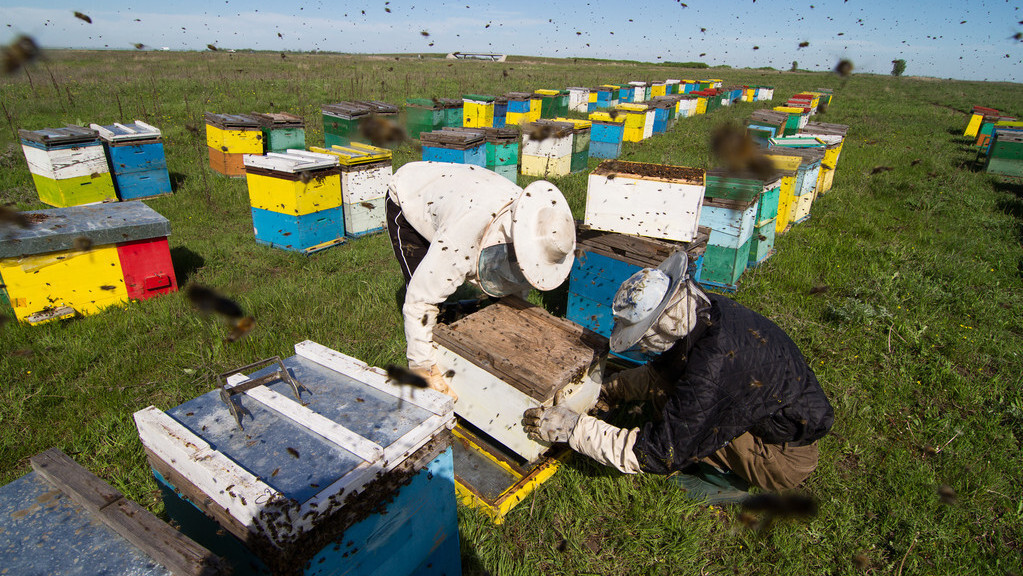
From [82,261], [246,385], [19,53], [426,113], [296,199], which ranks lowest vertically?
[82,261]

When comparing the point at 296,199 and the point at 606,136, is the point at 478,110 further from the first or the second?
the point at 296,199

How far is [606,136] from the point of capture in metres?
11.9

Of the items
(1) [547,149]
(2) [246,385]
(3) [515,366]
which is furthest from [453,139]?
(2) [246,385]

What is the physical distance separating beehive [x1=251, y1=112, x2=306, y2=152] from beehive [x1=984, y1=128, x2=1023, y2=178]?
1557cm

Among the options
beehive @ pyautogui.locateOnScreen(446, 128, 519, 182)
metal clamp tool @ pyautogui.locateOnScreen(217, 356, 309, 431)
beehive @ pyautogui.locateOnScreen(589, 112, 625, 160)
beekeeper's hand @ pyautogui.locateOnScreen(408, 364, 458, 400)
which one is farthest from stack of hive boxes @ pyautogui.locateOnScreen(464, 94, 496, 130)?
metal clamp tool @ pyautogui.locateOnScreen(217, 356, 309, 431)

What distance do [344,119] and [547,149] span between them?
3908 mm

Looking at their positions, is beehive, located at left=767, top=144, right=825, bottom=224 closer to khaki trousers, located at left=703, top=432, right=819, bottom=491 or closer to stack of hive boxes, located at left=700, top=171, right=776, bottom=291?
stack of hive boxes, located at left=700, top=171, right=776, bottom=291

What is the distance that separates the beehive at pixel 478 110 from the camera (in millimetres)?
12836

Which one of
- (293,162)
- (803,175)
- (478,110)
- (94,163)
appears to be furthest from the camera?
(478,110)

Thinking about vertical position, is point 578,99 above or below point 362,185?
above

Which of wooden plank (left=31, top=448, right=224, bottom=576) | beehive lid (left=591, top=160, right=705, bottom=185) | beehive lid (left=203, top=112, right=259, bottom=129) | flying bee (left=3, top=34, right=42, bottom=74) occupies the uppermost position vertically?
flying bee (left=3, top=34, right=42, bottom=74)

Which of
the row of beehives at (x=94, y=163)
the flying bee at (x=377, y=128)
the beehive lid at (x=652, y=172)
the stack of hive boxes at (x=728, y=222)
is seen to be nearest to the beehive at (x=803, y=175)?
the stack of hive boxes at (x=728, y=222)

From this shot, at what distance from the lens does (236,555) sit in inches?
62.0

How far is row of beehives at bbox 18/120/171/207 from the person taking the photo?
6.36 metres
